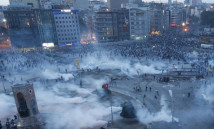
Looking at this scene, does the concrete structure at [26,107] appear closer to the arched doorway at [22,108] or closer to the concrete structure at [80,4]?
the arched doorway at [22,108]

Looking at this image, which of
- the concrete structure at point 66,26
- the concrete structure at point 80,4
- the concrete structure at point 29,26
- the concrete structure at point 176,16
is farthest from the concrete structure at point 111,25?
the concrete structure at point 80,4

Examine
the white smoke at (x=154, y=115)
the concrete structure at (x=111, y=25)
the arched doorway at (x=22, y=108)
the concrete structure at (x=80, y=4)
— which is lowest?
the white smoke at (x=154, y=115)

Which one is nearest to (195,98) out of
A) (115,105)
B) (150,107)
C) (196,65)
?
(150,107)

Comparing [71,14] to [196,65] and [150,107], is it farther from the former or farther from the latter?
[150,107]

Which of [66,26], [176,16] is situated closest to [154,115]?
[66,26]

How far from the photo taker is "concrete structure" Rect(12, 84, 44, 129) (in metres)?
18.6

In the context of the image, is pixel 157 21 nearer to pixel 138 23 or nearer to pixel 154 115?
pixel 138 23

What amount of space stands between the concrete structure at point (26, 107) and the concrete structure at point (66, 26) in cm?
5758

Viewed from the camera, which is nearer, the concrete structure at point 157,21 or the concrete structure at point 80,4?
the concrete structure at point 157,21

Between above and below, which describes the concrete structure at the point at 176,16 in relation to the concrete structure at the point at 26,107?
above

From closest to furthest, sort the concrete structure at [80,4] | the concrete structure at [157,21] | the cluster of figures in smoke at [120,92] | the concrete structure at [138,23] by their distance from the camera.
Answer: the cluster of figures in smoke at [120,92], the concrete structure at [138,23], the concrete structure at [157,21], the concrete structure at [80,4]

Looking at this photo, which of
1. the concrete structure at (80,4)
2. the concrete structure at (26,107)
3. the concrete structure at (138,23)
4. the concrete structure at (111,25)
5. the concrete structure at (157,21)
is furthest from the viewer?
the concrete structure at (80,4)

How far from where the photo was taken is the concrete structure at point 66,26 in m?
72.6

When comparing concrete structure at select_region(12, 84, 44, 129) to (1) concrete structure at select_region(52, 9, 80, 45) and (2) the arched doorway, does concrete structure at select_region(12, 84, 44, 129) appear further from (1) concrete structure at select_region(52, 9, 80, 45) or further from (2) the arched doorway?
(1) concrete structure at select_region(52, 9, 80, 45)
